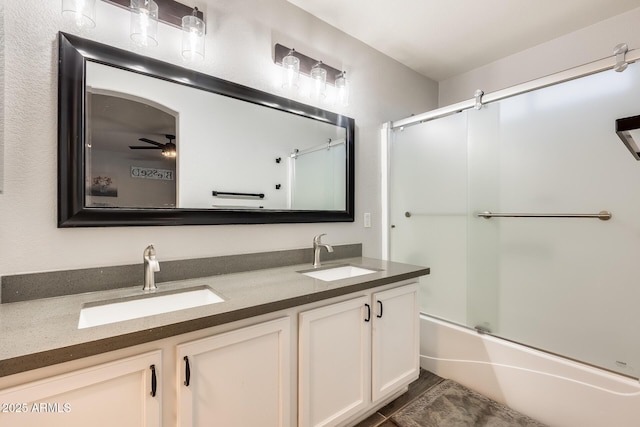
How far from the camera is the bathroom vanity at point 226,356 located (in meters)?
0.74

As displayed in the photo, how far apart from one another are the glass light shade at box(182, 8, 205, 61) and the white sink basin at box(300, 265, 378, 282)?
129 cm

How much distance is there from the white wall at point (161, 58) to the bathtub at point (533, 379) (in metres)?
0.87

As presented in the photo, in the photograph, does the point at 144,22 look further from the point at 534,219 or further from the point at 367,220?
the point at 534,219

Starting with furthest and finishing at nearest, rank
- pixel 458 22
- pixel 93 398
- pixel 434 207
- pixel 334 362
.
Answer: pixel 434 207
pixel 458 22
pixel 334 362
pixel 93 398

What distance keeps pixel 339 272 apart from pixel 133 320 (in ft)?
4.00

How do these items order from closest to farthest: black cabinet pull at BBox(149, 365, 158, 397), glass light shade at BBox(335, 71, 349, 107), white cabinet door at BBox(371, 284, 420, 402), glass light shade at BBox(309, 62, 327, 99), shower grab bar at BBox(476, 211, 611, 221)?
1. black cabinet pull at BBox(149, 365, 158, 397)
2. white cabinet door at BBox(371, 284, 420, 402)
3. shower grab bar at BBox(476, 211, 611, 221)
4. glass light shade at BBox(309, 62, 327, 99)
5. glass light shade at BBox(335, 71, 349, 107)

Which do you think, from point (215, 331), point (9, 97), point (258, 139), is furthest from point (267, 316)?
point (9, 97)

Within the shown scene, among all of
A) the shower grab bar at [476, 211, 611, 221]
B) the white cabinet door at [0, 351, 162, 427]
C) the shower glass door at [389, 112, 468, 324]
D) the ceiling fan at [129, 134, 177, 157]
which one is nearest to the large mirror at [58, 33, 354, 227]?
the ceiling fan at [129, 134, 177, 157]

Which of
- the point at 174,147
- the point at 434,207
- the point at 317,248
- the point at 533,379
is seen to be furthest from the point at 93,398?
the point at 434,207

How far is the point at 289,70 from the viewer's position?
1.76 meters

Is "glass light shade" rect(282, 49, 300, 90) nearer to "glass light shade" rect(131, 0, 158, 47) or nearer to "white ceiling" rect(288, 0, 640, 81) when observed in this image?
"white ceiling" rect(288, 0, 640, 81)

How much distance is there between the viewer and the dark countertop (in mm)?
706

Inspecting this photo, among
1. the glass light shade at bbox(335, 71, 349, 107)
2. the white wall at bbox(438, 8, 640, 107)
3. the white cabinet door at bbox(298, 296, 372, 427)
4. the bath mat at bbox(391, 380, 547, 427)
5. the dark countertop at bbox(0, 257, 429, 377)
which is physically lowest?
the bath mat at bbox(391, 380, 547, 427)

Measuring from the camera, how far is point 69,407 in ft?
2.47
